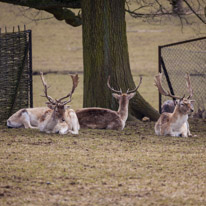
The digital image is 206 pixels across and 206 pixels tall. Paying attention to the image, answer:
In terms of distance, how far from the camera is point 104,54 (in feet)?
38.2

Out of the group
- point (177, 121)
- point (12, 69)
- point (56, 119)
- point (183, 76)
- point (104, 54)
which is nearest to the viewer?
point (177, 121)

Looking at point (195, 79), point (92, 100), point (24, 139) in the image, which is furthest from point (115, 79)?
point (195, 79)

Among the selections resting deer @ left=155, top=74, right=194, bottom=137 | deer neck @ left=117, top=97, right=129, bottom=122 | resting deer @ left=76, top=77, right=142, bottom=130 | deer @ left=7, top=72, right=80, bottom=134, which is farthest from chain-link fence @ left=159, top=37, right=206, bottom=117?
deer @ left=7, top=72, right=80, bottom=134

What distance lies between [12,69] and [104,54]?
1883mm

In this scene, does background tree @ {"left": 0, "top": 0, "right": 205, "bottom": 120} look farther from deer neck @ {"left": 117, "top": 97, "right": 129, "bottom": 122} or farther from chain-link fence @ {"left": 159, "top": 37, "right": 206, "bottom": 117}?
→ chain-link fence @ {"left": 159, "top": 37, "right": 206, "bottom": 117}

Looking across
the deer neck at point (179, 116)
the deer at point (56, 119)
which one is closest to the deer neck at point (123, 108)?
the deer at point (56, 119)

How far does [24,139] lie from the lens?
30.3 ft

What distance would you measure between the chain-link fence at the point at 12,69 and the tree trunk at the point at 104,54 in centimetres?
121

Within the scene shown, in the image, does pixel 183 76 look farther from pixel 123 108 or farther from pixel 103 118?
pixel 103 118

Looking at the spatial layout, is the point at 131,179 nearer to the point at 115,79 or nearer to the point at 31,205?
the point at 31,205

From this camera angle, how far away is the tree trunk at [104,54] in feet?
38.2

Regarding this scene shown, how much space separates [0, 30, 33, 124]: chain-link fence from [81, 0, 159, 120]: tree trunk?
1210 mm

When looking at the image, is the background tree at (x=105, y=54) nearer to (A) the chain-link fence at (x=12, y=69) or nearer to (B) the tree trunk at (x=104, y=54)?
(B) the tree trunk at (x=104, y=54)

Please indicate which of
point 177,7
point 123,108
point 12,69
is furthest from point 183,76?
point 123,108
